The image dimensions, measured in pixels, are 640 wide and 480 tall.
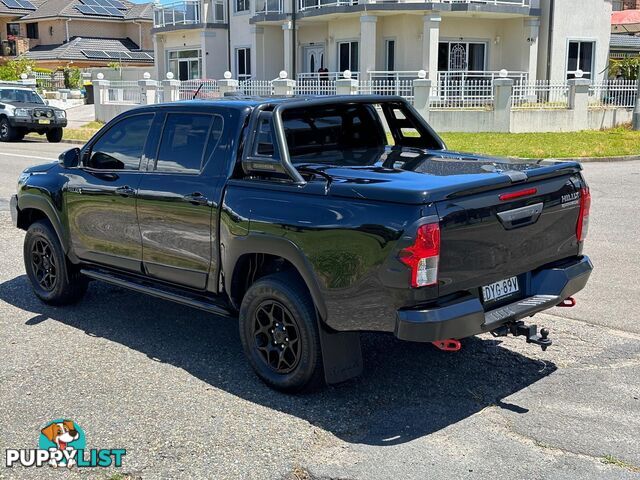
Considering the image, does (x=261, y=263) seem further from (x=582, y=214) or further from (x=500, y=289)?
(x=582, y=214)

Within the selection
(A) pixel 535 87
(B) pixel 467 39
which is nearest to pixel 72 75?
(B) pixel 467 39

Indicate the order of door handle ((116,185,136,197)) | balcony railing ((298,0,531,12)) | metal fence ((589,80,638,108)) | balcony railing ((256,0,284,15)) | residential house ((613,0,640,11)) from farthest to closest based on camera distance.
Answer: residential house ((613,0,640,11)) < balcony railing ((256,0,284,15)) < balcony railing ((298,0,531,12)) < metal fence ((589,80,638,108)) < door handle ((116,185,136,197))

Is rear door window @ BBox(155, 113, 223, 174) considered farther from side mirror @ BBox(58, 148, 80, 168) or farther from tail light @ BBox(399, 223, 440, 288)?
tail light @ BBox(399, 223, 440, 288)

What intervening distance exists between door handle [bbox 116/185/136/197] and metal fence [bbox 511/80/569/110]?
20.9m

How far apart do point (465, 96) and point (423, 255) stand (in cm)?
2208

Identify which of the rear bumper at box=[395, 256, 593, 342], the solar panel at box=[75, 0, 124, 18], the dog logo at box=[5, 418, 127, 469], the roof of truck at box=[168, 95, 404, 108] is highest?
the solar panel at box=[75, 0, 124, 18]

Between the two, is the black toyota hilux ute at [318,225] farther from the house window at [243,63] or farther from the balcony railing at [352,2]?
the house window at [243,63]

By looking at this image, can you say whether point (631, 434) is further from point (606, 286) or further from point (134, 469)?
point (606, 286)

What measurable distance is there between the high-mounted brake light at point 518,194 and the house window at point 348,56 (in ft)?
97.3

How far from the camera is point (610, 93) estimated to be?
26891 mm

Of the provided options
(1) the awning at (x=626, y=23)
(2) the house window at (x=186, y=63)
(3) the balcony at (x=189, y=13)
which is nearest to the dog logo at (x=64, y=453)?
(3) the balcony at (x=189, y=13)

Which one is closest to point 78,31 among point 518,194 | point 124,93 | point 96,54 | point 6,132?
point 96,54

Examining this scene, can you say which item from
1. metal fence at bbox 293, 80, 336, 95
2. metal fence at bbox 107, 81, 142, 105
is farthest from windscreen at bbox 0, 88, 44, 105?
metal fence at bbox 293, 80, 336, 95

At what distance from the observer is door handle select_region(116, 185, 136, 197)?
5.94 meters
